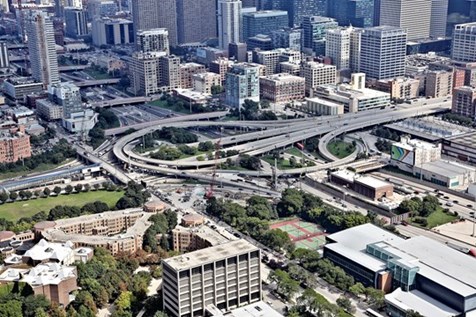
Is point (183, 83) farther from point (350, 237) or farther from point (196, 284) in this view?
point (196, 284)

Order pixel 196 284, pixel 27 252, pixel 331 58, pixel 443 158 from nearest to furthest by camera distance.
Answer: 1. pixel 196 284
2. pixel 27 252
3. pixel 443 158
4. pixel 331 58

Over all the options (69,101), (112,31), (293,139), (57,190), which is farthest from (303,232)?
(112,31)

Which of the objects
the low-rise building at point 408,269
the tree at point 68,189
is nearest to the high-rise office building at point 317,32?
the tree at point 68,189

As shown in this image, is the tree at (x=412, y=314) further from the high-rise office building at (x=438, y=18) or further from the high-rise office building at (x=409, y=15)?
the high-rise office building at (x=438, y=18)

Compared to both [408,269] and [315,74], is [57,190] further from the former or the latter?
[315,74]

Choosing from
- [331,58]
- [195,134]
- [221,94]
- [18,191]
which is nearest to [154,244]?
[18,191]

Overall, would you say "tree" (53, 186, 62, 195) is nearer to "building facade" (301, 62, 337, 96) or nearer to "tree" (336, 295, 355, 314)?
"tree" (336, 295, 355, 314)
